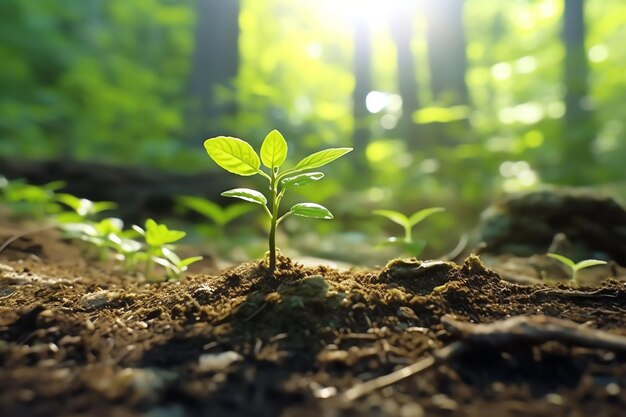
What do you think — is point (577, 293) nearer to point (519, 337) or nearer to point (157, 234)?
point (519, 337)

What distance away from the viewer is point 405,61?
27.6 feet

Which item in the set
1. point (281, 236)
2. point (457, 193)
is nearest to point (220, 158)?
point (281, 236)

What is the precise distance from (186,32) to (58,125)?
4773 millimetres

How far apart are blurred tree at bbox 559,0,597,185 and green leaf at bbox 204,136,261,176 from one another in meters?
6.87

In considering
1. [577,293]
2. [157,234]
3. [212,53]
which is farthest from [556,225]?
[212,53]

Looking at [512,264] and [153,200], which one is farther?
[153,200]

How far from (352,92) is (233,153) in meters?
9.27

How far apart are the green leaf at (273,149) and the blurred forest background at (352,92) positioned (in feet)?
12.5

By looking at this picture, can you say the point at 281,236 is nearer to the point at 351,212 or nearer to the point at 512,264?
the point at 351,212

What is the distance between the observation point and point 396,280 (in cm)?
163

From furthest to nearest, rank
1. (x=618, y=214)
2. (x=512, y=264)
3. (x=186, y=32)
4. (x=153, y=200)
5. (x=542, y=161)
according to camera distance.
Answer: (x=186, y=32), (x=542, y=161), (x=153, y=200), (x=618, y=214), (x=512, y=264)

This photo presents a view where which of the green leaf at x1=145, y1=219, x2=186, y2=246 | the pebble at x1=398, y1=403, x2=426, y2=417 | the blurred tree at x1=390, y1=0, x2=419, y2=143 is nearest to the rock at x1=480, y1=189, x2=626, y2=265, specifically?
the green leaf at x1=145, y1=219, x2=186, y2=246

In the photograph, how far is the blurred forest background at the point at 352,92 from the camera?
22.5ft

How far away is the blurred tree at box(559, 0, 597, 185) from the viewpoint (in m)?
7.57
